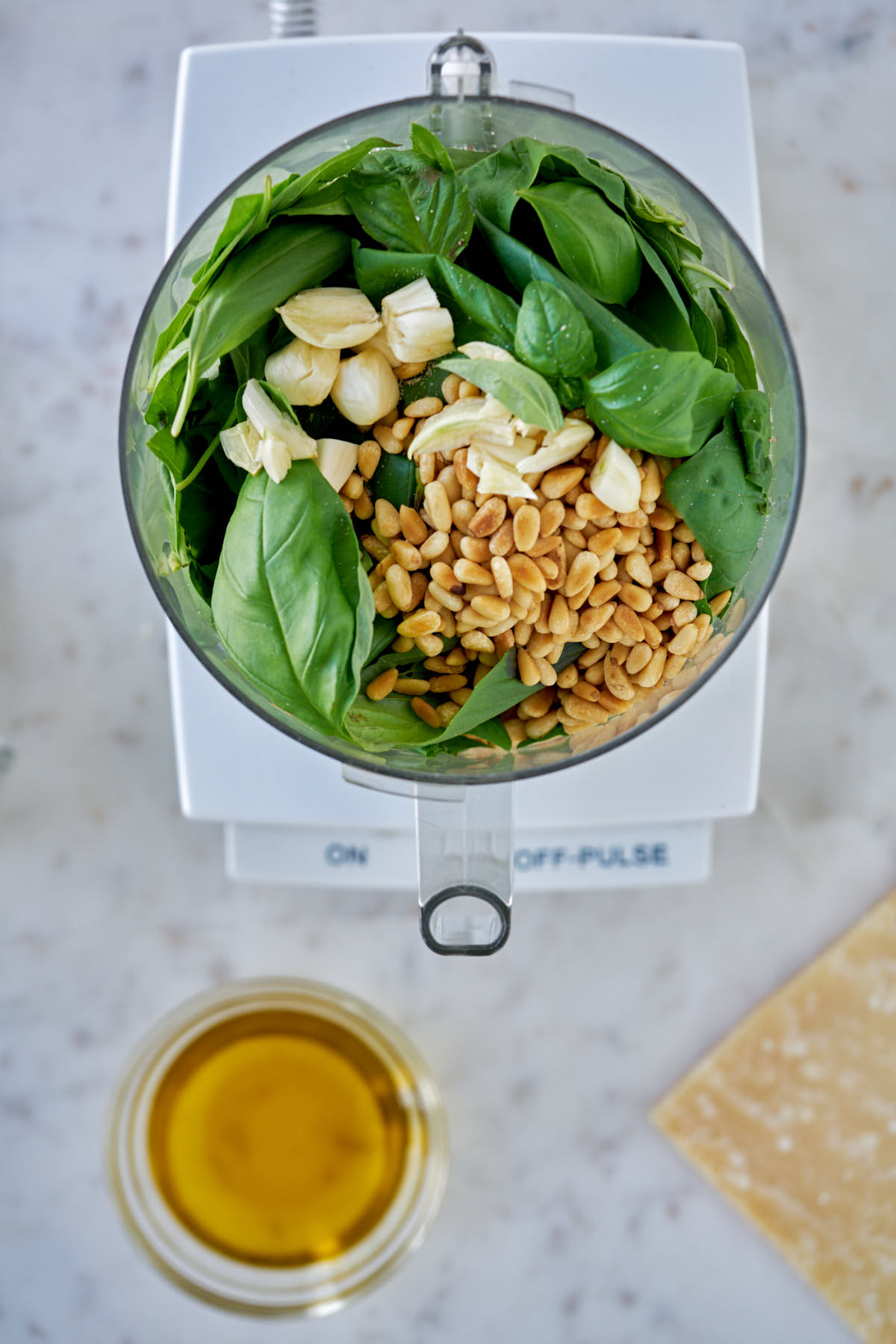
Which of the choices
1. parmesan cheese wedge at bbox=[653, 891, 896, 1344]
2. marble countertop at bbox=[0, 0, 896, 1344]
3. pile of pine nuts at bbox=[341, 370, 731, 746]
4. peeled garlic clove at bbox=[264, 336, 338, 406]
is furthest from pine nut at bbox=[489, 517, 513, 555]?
parmesan cheese wedge at bbox=[653, 891, 896, 1344]

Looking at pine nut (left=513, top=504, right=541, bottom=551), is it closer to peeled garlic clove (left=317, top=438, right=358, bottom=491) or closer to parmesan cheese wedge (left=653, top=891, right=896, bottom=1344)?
peeled garlic clove (left=317, top=438, right=358, bottom=491)

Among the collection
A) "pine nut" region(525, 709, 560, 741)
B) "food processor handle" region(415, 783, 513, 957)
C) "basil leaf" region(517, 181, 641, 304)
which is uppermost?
"basil leaf" region(517, 181, 641, 304)

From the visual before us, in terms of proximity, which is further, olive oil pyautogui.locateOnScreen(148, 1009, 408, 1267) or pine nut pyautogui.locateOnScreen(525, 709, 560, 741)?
olive oil pyautogui.locateOnScreen(148, 1009, 408, 1267)

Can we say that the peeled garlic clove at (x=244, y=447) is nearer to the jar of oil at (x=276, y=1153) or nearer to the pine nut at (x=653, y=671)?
the pine nut at (x=653, y=671)

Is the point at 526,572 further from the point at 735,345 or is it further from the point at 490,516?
the point at 735,345

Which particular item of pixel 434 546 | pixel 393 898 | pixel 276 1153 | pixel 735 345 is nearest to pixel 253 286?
pixel 434 546

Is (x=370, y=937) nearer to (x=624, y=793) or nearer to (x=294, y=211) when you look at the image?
(x=624, y=793)
